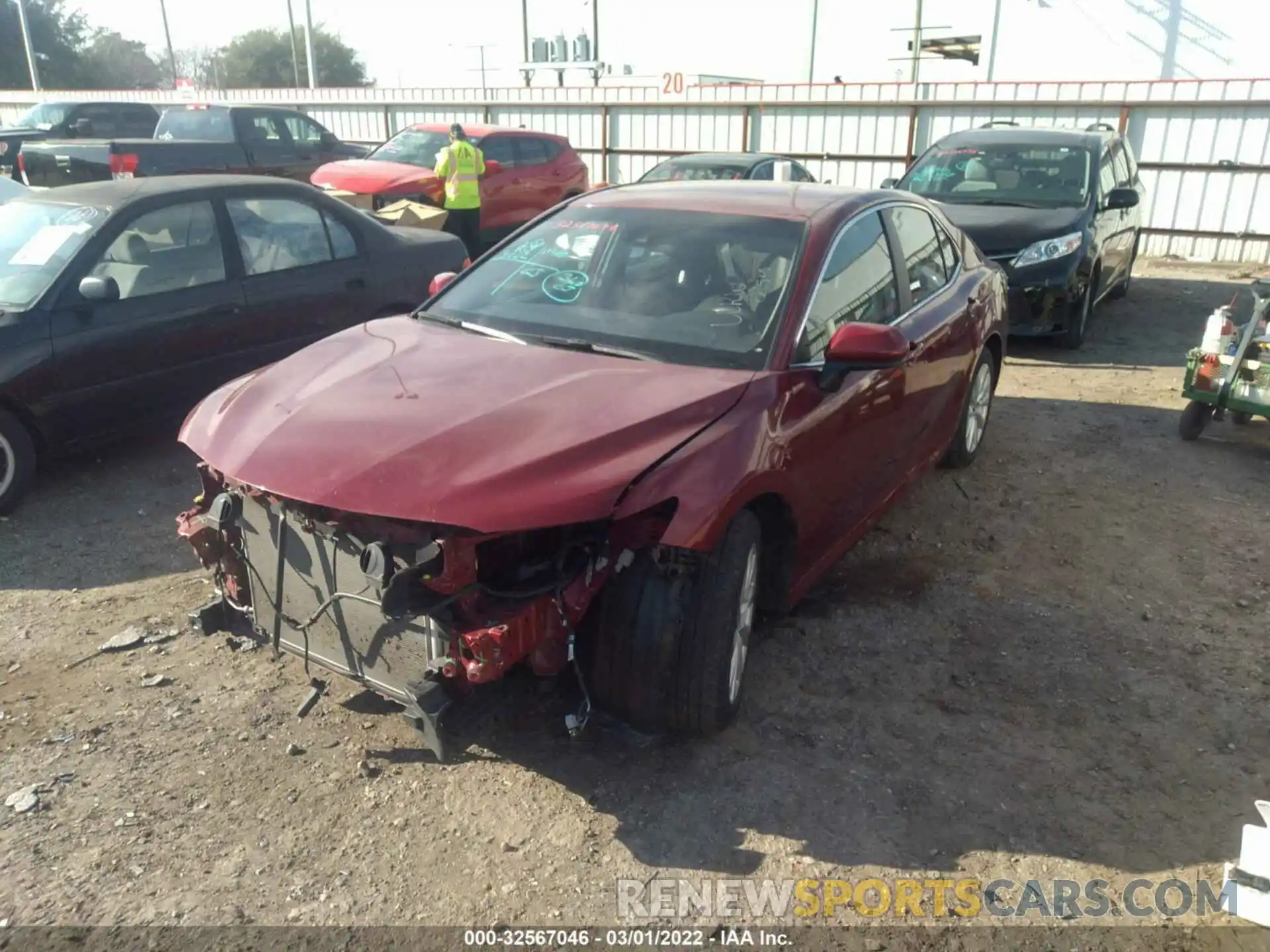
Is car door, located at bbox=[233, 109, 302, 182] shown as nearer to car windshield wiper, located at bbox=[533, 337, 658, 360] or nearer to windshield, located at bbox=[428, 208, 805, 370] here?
windshield, located at bbox=[428, 208, 805, 370]

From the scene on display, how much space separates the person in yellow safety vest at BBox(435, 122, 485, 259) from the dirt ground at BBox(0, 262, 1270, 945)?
7.53 metres

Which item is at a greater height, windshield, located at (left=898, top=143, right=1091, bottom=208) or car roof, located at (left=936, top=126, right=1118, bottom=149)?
car roof, located at (left=936, top=126, right=1118, bottom=149)

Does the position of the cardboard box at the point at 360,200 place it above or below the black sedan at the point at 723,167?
below

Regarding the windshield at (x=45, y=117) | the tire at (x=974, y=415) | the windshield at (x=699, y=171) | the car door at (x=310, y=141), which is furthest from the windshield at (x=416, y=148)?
the windshield at (x=45, y=117)

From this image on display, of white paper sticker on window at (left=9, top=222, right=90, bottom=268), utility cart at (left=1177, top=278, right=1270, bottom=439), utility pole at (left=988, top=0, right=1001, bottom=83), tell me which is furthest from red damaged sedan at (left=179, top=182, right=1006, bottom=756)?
utility pole at (left=988, top=0, right=1001, bottom=83)

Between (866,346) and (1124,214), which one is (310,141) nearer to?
(1124,214)

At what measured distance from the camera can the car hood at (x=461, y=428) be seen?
2703 mm

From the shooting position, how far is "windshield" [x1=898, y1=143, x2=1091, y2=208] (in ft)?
29.5

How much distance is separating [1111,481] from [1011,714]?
112 inches

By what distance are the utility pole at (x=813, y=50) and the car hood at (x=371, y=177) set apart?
84.8 ft

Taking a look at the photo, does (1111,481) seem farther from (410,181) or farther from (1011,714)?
(410,181)

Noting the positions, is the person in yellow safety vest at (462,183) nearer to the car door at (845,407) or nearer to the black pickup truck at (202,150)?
the black pickup truck at (202,150)

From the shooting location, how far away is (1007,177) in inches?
366

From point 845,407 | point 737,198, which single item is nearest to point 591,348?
point 845,407
